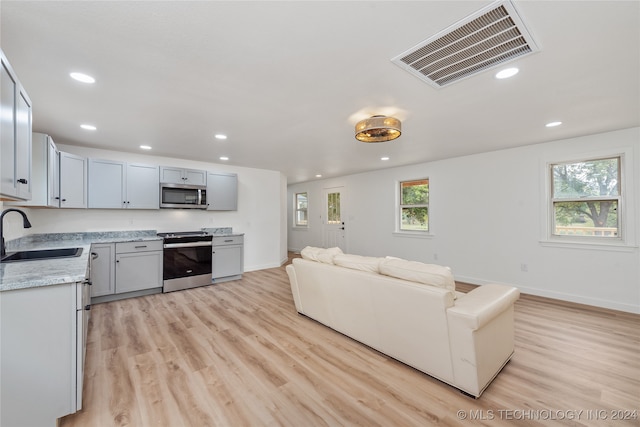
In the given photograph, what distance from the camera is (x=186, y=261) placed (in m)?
4.46

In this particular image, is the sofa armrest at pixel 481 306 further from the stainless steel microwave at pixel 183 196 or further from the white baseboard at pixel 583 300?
the stainless steel microwave at pixel 183 196

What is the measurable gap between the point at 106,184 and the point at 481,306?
198 inches

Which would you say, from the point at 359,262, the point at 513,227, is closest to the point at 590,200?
the point at 513,227

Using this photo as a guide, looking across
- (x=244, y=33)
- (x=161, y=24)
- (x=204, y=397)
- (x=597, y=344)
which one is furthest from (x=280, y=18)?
(x=597, y=344)

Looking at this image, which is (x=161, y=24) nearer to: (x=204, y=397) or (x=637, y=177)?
(x=204, y=397)

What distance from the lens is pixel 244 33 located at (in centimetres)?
159

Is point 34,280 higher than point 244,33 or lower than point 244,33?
lower

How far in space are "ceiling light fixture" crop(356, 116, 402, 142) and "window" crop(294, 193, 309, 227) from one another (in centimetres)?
567

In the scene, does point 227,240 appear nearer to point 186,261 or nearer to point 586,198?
point 186,261

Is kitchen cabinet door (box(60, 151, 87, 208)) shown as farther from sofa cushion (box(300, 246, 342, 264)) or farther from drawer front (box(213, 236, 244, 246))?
sofa cushion (box(300, 246, 342, 264))

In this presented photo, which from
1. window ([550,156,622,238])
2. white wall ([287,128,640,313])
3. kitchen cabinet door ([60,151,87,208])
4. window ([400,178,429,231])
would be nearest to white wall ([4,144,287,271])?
kitchen cabinet door ([60,151,87,208])

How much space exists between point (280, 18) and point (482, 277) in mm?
5011

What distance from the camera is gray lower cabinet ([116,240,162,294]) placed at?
12.9 feet

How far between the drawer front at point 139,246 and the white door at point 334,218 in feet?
14.4
